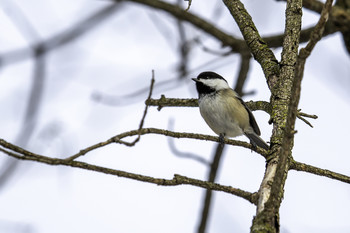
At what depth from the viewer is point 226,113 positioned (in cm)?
418

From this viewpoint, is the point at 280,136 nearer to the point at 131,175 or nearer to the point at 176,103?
the point at 131,175

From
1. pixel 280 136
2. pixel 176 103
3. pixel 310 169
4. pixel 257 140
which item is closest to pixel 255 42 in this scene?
pixel 176 103

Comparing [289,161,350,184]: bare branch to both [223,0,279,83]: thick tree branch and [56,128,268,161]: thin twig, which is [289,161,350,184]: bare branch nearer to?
[56,128,268,161]: thin twig

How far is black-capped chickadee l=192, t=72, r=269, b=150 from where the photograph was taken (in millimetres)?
4180

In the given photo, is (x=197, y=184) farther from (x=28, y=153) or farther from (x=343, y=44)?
(x=343, y=44)

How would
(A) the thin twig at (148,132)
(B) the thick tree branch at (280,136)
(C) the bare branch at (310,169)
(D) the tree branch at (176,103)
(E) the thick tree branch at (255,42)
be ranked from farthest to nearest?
(D) the tree branch at (176,103), (E) the thick tree branch at (255,42), (C) the bare branch at (310,169), (A) the thin twig at (148,132), (B) the thick tree branch at (280,136)

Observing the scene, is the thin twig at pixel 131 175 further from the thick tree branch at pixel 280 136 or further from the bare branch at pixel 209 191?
the bare branch at pixel 209 191

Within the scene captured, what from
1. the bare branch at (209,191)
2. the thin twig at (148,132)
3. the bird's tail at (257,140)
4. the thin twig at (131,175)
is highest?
the bird's tail at (257,140)

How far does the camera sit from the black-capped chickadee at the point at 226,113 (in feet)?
13.7

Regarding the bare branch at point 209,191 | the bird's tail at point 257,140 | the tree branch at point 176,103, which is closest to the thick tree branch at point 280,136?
the tree branch at point 176,103

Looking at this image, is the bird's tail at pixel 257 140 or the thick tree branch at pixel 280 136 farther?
the bird's tail at pixel 257 140

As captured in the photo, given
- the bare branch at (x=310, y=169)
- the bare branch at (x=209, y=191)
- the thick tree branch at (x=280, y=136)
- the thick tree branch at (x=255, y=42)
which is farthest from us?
the bare branch at (x=209, y=191)

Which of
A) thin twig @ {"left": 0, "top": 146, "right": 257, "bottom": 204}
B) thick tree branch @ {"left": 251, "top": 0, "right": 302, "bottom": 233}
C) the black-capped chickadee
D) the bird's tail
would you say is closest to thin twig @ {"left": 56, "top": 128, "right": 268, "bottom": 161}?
thin twig @ {"left": 0, "top": 146, "right": 257, "bottom": 204}

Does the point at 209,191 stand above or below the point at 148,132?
above
